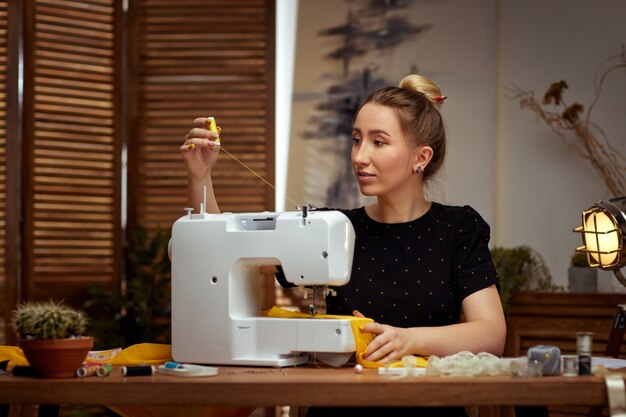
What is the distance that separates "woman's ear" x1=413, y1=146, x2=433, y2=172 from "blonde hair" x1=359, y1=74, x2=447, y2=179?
0.01m

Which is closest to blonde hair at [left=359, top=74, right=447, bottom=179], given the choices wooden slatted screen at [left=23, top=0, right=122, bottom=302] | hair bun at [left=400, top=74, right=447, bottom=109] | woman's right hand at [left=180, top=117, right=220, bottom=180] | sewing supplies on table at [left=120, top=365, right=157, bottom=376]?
hair bun at [left=400, top=74, right=447, bottom=109]

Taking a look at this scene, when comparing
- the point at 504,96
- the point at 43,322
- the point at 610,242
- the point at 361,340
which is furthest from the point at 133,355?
the point at 504,96

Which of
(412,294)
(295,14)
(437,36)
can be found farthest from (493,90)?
(412,294)

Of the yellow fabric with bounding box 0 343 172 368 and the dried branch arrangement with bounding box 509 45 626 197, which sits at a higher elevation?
the dried branch arrangement with bounding box 509 45 626 197

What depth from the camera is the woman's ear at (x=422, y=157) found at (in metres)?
2.30

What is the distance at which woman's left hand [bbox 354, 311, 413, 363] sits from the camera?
188 cm

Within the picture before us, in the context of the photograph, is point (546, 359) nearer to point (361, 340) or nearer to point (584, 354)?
point (584, 354)

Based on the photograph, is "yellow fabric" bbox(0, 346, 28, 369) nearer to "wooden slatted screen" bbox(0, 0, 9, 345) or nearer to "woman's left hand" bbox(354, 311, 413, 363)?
"woman's left hand" bbox(354, 311, 413, 363)

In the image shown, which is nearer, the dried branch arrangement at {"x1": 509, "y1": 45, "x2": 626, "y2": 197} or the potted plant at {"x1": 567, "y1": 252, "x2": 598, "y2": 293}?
the potted plant at {"x1": 567, "y1": 252, "x2": 598, "y2": 293}

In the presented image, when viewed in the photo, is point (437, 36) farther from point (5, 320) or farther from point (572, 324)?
point (5, 320)

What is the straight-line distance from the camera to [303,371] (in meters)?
1.83

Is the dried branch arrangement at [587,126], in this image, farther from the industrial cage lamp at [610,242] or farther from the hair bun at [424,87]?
the hair bun at [424,87]

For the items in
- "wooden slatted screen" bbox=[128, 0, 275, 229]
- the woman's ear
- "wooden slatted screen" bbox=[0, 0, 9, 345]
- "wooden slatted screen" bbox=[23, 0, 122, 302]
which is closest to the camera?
the woman's ear

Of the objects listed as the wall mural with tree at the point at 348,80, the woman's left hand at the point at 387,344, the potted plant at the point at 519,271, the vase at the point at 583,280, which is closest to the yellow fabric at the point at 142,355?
the woman's left hand at the point at 387,344
